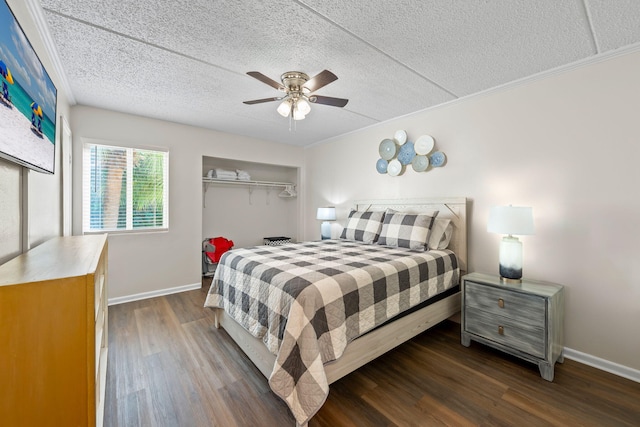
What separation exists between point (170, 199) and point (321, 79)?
2795mm

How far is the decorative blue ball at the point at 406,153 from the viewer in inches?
130

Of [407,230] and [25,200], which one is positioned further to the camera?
[407,230]

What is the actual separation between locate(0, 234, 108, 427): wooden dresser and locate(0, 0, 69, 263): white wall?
1.60ft

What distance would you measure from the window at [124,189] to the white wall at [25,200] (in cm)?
117

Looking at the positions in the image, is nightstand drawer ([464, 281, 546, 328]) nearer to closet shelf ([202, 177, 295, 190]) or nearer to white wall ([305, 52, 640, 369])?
white wall ([305, 52, 640, 369])

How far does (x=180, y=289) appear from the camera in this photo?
147 inches

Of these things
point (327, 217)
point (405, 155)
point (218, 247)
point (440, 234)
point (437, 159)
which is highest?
point (405, 155)

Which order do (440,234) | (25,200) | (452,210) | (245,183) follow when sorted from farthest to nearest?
(245,183), (452,210), (440,234), (25,200)

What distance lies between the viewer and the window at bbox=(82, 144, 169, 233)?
3.17 meters

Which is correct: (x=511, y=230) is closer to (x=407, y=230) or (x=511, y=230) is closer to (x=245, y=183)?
(x=407, y=230)

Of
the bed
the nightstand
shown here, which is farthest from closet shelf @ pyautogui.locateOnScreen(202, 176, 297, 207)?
the nightstand

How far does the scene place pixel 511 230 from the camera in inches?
82.8

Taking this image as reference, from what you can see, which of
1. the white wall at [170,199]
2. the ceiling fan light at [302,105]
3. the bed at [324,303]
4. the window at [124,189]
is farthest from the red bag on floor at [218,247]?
the ceiling fan light at [302,105]

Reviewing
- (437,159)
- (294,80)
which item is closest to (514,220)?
(437,159)
